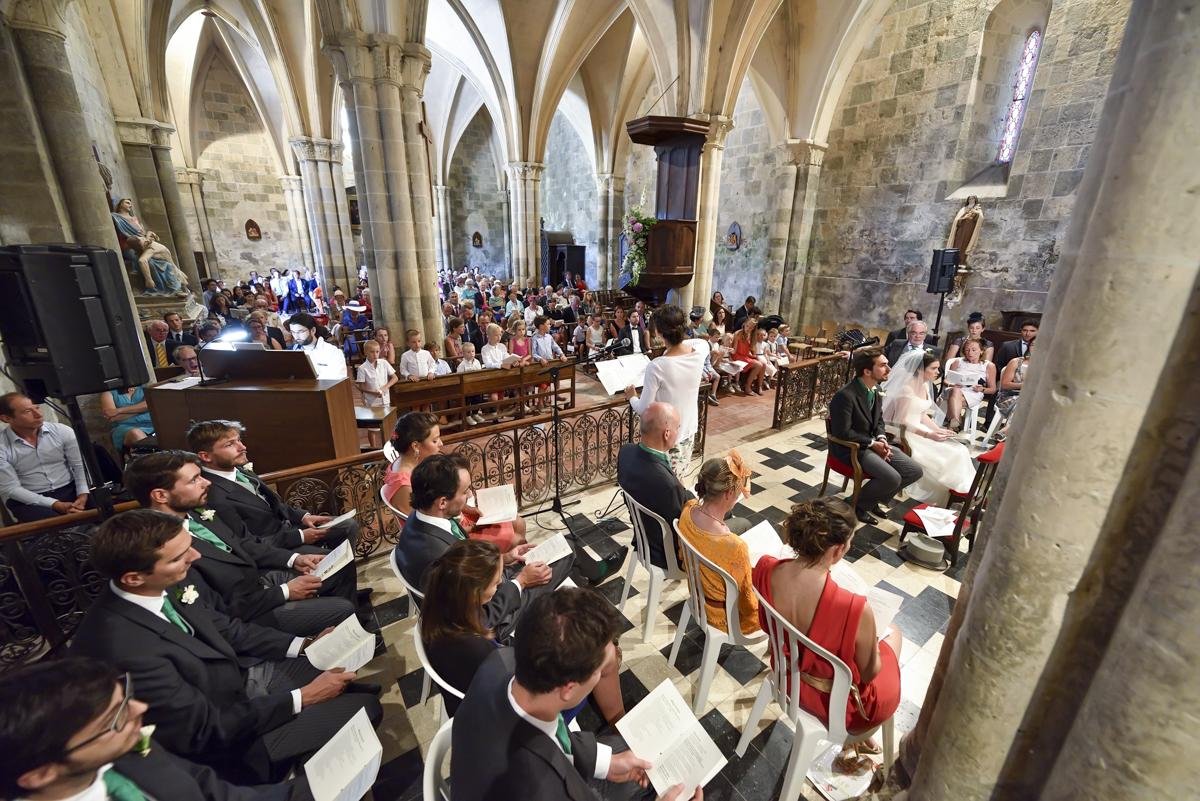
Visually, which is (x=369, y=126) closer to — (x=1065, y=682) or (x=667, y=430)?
(x=667, y=430)

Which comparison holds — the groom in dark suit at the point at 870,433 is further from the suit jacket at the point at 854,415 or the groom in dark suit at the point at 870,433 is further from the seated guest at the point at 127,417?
the seated guest at the point at 127,417

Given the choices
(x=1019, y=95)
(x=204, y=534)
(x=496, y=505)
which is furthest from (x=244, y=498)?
(x=1019, y=95)

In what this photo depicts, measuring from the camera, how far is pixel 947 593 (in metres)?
3.46

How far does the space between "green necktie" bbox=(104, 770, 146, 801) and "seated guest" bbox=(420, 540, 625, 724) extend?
765 millimetres

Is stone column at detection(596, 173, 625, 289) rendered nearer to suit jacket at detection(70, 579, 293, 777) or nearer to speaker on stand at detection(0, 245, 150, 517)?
speaker on stand at detection(0, 245, 150, 517)

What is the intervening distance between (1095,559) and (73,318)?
4268 millimetres

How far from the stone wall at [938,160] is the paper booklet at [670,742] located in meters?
11.0

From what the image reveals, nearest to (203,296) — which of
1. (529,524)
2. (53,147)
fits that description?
(53,147)

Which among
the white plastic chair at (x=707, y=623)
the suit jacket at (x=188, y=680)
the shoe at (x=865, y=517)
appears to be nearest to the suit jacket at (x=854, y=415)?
the shoe at (x=865, y=517)

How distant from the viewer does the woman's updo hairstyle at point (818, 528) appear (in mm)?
1824

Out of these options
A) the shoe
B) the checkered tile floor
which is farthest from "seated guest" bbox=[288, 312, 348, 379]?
the shoe

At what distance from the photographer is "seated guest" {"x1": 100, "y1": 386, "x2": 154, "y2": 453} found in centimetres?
433

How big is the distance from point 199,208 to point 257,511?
1971 cm

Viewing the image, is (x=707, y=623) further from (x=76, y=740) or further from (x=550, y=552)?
(x=76, y=740)
